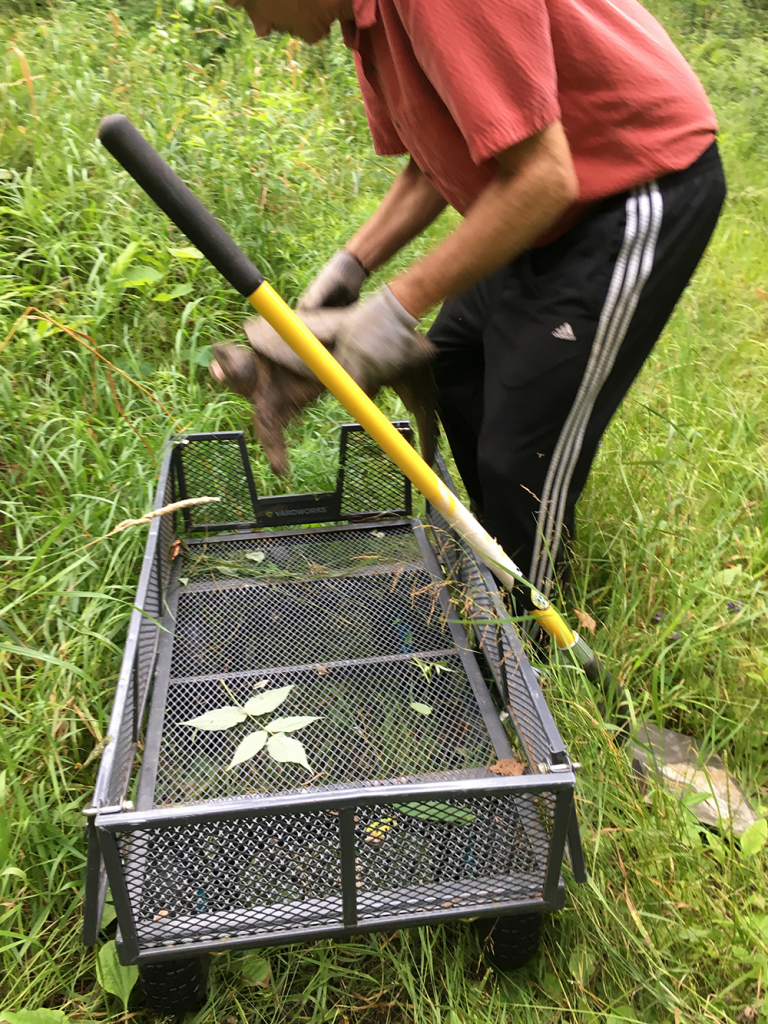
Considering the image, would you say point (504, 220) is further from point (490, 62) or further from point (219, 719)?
point (219, 719)

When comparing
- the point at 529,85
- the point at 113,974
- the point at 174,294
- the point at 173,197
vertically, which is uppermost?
the point at 529,85

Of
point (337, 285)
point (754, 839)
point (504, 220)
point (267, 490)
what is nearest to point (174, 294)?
point (267, 490)

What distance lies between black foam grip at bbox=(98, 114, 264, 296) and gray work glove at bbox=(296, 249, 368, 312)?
1.87ft

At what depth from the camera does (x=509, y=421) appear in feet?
5.08

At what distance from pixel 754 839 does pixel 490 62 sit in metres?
1.47

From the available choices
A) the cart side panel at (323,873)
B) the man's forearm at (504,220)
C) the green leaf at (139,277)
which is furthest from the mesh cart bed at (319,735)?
the green leaf at (139,277)

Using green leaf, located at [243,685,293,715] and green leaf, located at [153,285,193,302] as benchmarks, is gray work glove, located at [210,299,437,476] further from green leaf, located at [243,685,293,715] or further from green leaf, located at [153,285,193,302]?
green leaf, located at [153,285,193,302]

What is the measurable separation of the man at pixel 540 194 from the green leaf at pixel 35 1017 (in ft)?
4.07

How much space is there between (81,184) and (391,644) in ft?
7.38

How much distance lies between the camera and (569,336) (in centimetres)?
143

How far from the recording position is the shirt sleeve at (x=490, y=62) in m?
1.03

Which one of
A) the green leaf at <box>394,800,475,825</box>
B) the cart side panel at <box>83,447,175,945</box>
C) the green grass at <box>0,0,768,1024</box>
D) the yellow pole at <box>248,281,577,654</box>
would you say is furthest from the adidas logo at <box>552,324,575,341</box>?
the cart side panel at <box>83,447,175,945</box>

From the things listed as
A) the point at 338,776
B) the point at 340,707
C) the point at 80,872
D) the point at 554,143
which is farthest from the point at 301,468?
the point at 554,143

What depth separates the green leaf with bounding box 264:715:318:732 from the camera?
1.56 m
